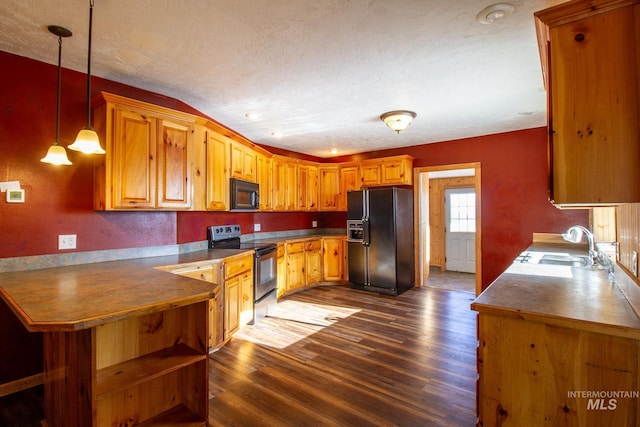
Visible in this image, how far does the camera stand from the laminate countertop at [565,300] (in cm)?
121

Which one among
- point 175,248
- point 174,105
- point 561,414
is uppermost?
point 174,105

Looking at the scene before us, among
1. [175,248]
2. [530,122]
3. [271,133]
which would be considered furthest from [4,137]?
[530,122]

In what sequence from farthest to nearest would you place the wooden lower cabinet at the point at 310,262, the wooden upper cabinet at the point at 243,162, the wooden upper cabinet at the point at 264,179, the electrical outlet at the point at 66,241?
the wooden lower cabinet at the point at 310,262 → the wooden upper cabinet at the point at 264,179 → the wooden upper cabinet at the point at 243,162 → the electrical outlet at the point at 66,241

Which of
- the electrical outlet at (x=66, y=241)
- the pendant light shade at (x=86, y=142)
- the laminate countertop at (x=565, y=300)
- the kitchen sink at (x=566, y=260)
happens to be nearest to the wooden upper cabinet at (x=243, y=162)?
the electrical outlet at (x=66, y=241)

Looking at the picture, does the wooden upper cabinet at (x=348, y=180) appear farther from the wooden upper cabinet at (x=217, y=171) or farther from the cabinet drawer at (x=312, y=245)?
the wooden upper cabinet at (x=217, y=171)

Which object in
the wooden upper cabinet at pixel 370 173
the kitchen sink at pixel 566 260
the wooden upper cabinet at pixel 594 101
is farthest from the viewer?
the wooden upper cabinet at pixel 370 173

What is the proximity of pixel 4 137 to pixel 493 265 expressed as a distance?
5393mm

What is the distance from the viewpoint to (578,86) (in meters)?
1.20

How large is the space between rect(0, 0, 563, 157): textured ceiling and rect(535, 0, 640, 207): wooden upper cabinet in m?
0.61

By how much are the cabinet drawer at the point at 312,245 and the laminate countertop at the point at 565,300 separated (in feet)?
10.7

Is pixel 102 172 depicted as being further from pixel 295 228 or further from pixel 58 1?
pixel 295 228

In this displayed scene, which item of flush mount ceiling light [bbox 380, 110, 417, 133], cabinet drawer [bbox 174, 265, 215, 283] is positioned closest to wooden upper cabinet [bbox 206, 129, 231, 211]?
cabinet drawer [bbox 174, 265, 215, 283]

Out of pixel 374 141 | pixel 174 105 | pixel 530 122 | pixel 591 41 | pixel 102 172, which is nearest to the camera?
A: pixel 591 41

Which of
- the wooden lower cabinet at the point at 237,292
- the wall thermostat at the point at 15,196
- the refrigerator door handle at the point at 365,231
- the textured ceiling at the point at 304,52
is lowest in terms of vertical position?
the wooden lower cabinet at the point at 237,292
